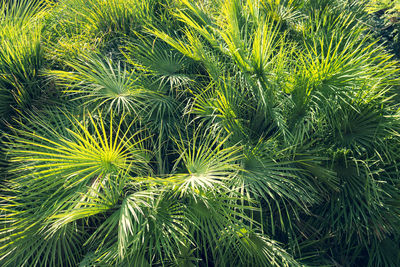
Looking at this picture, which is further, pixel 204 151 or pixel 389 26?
pixel 389 26

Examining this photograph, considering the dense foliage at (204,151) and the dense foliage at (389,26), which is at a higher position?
the dense foliage at (389,26)

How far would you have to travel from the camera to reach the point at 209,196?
6.73ft

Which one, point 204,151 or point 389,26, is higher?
point 389,26

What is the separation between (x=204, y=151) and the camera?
2629 millimetres

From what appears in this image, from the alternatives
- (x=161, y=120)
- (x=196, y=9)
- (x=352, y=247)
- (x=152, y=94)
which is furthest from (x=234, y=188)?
(x=196, y=9)

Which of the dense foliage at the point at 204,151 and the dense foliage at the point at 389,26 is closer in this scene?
the dense foliage at the point at 204,151

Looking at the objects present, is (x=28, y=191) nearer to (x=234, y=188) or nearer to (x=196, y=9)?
(x=234, y=188)

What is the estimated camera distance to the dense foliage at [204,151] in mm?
2109

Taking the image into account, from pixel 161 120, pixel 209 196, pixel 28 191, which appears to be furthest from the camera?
pixel 161 120

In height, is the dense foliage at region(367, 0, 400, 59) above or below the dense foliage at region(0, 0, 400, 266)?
above

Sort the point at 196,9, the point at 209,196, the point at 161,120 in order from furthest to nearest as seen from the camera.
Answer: the point at 196,9 < the point at 161,120 < the point at 209,196

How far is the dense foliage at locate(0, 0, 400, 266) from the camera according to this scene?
2.11 metres

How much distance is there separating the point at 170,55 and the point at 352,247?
6.45 ft

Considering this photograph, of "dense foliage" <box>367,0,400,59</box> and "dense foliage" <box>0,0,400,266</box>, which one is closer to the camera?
"dense foliage" <box>0,0,400,266</box>
